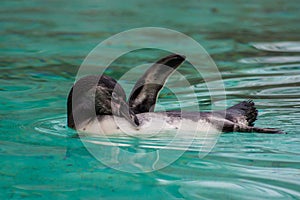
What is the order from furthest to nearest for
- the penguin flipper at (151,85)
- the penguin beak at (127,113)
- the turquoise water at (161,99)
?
the penguin flipper at (151,85), the penguin beak at (127,113), the turquoise water at (161,99)

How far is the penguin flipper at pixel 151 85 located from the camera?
5375mm

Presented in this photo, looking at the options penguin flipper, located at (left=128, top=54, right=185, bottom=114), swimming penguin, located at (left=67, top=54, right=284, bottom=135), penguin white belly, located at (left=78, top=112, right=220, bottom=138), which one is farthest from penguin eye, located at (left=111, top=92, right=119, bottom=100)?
penguin flipper, located at (left=128, top=54, right=185, bottom=114)

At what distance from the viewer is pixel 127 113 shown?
193 inches

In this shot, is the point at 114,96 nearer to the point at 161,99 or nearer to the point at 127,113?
the point at 127,113

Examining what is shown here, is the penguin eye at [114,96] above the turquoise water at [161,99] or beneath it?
above

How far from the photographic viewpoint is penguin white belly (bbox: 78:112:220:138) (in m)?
4.93

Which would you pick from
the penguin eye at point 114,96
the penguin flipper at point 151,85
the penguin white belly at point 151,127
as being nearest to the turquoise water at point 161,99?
the penguin white belly at point 151,127

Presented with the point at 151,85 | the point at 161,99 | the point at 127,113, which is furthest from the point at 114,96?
the point at 161,99

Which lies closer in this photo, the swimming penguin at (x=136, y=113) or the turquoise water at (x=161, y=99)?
the turquoise water at (x=161, y=99)

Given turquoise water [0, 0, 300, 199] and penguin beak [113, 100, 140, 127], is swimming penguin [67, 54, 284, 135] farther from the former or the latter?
turquoise water [0, 0, 300, 199]

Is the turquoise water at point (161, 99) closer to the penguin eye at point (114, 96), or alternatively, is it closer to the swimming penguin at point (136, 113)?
the swimming penguin at point (136, 113)

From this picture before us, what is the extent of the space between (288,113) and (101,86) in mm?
2055

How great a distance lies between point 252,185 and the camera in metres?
4.21

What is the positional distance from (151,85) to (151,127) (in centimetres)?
47
